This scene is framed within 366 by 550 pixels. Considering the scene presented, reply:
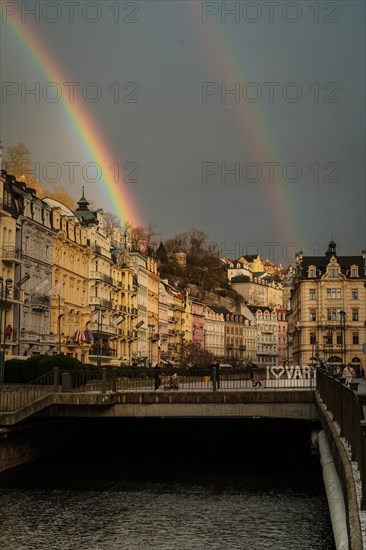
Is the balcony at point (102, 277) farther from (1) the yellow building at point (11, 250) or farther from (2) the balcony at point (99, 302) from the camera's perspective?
(1) the yellow building at point (11, 250)

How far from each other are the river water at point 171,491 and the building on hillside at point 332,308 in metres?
90.8

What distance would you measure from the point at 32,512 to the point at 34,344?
48569 mm

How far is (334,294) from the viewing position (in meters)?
146

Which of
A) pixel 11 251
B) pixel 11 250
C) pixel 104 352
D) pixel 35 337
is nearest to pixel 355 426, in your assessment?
pixel 11 251

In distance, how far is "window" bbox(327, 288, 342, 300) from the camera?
480 ft

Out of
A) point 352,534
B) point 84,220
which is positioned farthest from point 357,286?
point 352,534

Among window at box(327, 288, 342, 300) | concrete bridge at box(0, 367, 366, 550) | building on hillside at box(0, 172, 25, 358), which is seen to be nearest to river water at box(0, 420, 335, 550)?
concrete bridge at box(0, 367, 366, 550)

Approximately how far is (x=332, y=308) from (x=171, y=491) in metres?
115

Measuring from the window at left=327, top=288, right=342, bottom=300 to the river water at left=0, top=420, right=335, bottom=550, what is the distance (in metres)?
93.5

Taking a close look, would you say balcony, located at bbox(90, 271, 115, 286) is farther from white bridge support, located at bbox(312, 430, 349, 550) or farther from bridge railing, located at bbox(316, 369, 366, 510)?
bridge railing, located at bbox(316, 369, 366, 510)

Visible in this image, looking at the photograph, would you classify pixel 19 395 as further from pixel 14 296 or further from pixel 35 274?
pixel 35 274

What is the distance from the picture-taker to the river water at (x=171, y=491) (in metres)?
25.7

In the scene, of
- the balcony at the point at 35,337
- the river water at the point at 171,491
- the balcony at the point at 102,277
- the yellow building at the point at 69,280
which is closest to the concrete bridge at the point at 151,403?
the river water at the point at 171,491

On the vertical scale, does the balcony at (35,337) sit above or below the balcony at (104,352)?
above
